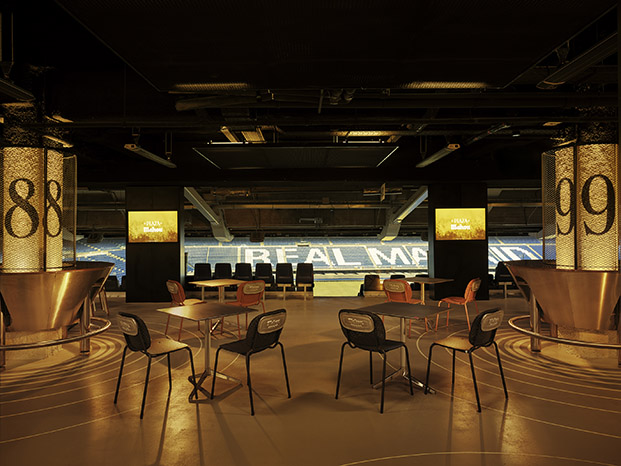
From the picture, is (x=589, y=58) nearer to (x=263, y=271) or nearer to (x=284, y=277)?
(x=284, y=277)

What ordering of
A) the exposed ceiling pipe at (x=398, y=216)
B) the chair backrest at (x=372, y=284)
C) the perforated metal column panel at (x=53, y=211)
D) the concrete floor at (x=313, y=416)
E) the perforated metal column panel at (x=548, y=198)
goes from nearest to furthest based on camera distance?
the concrete floor at (x=313, y=416) → the perforated metal column panel at (x=53, y=211) → the perforated metal column panel at (x=548, y=198) → the chair backrest at (x=372, y=284) → the exposed ceiling pipe at (x=398, y=216)

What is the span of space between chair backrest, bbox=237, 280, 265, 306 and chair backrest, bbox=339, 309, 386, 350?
9.27ft

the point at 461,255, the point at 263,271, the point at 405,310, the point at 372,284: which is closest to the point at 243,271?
the point at 263,271

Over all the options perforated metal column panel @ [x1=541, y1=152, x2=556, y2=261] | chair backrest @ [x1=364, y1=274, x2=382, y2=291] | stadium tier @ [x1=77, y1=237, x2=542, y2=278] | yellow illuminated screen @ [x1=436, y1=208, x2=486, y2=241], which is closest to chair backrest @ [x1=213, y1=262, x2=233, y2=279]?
chair backrest @ [x1=364, y1=274, x2=382, y2=291]

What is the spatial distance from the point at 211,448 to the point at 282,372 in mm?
1722

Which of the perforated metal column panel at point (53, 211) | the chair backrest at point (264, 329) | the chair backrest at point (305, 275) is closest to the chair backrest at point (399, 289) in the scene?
the chair backrest at point (264, 329)

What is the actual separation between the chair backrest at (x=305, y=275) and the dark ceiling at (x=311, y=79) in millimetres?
2197

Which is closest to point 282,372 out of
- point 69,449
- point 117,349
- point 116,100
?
point 69,449

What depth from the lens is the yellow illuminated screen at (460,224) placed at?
9.88 metres

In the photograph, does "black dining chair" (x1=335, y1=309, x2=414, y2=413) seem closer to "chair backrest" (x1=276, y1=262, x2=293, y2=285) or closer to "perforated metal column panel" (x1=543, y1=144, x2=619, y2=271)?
"perforated metal column panel" (x1=543, y1=144, x2=619, y2=271)

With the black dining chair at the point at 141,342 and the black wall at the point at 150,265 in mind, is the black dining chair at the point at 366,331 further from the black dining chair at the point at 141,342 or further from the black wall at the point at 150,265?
the black wall at the point at 150,265

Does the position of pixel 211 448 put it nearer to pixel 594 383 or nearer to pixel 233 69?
pixel 233 69

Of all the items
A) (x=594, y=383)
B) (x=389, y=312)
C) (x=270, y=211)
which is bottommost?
(x=594, y=383)

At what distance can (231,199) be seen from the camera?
14383mm
